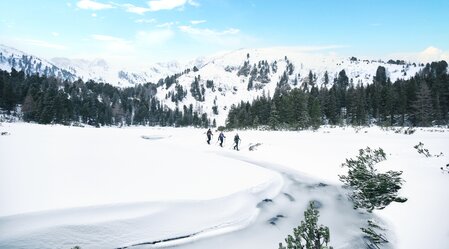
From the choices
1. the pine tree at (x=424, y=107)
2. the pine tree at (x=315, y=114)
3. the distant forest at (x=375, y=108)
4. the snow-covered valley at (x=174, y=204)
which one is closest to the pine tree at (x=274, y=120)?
the distant forest at (x=375, y=108)

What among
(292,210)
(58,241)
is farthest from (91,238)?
(292,210)

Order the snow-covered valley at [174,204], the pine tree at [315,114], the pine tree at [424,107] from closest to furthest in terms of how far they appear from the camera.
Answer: the snow-covered valley at [174,204]
the pine tree at [424,107]
the pine tree at [315,114]

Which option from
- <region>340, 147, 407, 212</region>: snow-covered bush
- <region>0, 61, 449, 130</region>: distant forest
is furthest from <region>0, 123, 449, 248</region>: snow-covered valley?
<region>0, 61, 449, 130</region>: distant forest

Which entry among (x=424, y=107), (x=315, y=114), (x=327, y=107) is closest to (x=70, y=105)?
(x=315, y=114)

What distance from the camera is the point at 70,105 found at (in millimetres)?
96875

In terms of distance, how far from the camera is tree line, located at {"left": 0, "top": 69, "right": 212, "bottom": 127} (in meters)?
76.4

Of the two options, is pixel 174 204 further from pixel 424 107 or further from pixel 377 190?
pixel 424 107

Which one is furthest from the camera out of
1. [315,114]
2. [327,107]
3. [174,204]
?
[327,107]

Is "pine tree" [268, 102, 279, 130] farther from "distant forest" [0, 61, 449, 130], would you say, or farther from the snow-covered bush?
the snow-covered bush

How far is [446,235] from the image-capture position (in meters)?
8.43

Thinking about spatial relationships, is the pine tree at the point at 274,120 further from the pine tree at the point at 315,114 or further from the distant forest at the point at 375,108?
the pine tree at the point at 315,114

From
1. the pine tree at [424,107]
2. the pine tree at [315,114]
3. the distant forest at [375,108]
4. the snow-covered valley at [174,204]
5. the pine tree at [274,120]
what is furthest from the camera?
the pine tree at [315,114]

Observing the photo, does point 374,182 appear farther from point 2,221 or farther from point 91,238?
point 2,221

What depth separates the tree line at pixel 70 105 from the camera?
7638 cm
